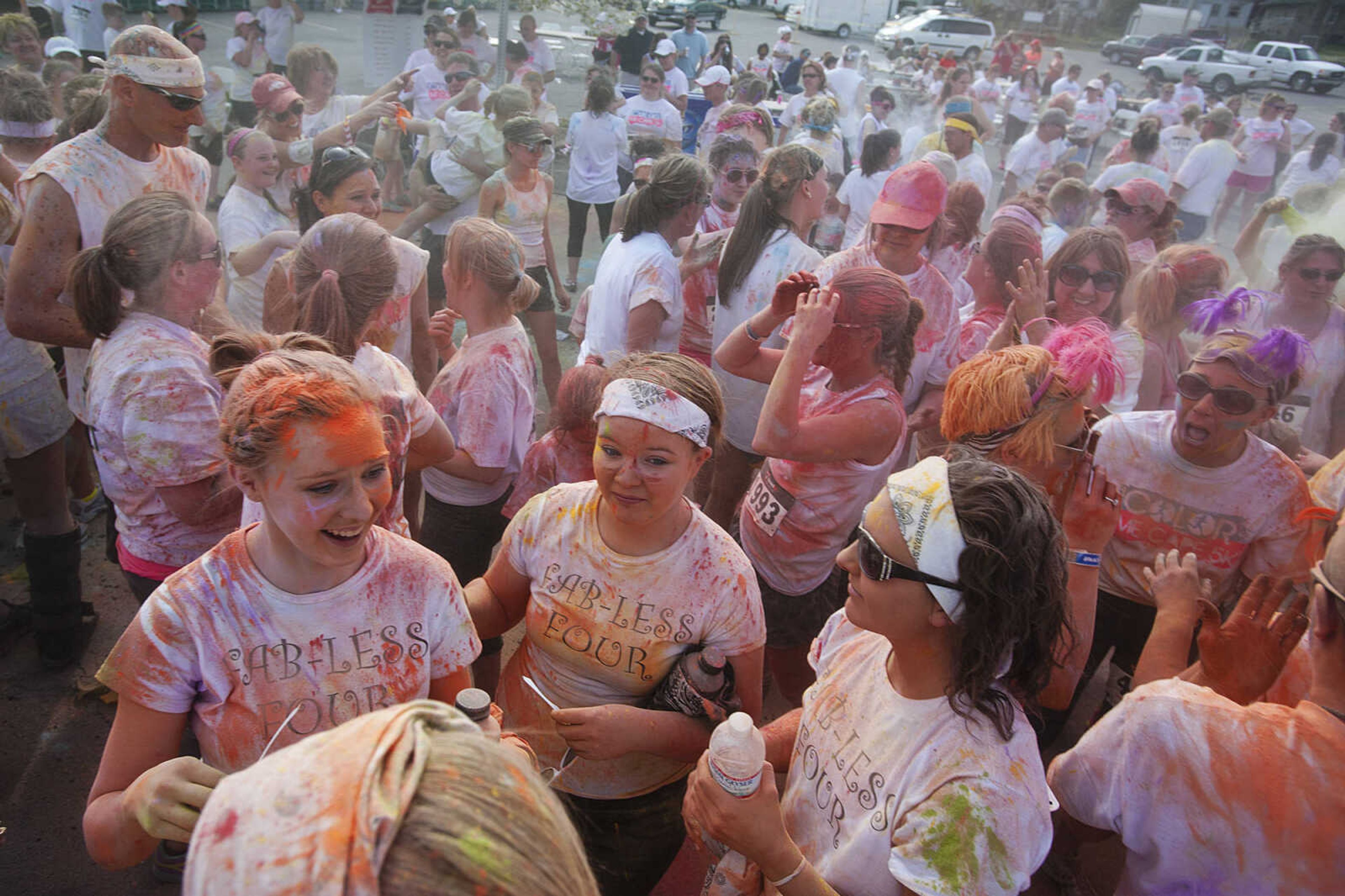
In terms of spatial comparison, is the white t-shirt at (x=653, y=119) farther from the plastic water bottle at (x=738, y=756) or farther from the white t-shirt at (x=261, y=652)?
the plastic water bottle at (x=738, y=756)

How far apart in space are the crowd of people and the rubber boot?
2cm

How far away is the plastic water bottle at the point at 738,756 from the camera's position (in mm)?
1601

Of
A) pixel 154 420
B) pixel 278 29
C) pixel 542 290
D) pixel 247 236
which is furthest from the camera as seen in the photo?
pixel 278 29

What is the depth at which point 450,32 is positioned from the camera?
12.4 meters

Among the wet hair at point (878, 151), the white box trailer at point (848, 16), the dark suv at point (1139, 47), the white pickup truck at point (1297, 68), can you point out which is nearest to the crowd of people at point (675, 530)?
the wet hair at point (878, 151)

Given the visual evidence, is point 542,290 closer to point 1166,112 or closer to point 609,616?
point 609,616

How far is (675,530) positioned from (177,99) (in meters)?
3.30

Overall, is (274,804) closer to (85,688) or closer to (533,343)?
(85,688)

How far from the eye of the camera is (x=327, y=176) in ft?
15.2

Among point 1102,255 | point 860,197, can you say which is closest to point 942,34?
point 860,197

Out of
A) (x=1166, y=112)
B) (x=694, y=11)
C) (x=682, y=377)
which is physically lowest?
(x=682, y=377)

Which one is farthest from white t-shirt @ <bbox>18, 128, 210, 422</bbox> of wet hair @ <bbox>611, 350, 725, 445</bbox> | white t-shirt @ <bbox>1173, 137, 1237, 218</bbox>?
white t-shirt @ <bbox>1173, 137, 1237, 218</bbox>

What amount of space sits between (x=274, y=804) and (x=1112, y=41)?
146 ft

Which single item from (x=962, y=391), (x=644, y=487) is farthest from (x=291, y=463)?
(x=962, y=391)
